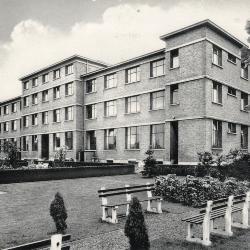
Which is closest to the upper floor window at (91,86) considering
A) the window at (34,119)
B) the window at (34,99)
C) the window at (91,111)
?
the window at (91,111)

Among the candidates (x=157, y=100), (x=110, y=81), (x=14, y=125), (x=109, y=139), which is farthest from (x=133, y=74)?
(x=14, y=125)

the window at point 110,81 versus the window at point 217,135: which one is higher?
the window at point 110,81

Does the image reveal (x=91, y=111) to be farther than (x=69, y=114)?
No

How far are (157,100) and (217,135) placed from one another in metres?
6.02

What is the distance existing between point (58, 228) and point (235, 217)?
17.5 feet

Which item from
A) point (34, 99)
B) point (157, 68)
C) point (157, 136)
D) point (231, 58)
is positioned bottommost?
point (157, 136)

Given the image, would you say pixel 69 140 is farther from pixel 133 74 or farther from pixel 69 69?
pixel 133 74

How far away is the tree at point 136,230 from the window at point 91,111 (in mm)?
29435

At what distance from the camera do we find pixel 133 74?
3038 centimetres

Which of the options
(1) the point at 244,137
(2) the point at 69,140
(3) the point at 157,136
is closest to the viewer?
(3) the point at 157,136

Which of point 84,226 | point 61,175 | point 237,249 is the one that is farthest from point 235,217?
point 61,175

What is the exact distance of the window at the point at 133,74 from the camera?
2989cm

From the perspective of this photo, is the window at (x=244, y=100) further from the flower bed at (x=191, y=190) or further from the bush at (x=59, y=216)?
the bush at (x=59, y=216)

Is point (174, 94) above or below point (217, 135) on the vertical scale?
above
